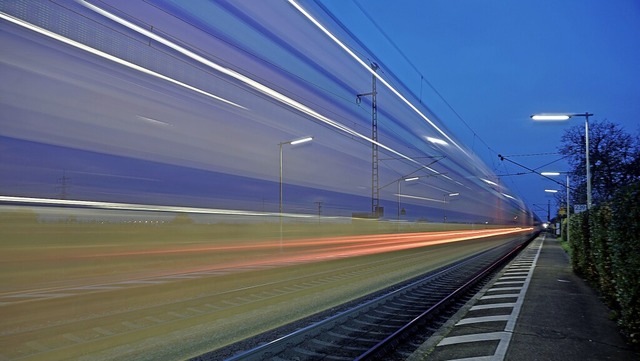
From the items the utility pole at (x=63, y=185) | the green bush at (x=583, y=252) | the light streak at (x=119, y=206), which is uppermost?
the utility pole at (x=63, y=185)

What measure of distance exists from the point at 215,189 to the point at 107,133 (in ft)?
5.77

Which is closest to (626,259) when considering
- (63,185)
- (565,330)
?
(565,330)

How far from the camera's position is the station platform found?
19.4 ft

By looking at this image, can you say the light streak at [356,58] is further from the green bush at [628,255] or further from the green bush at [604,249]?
the green bush at [604,249]

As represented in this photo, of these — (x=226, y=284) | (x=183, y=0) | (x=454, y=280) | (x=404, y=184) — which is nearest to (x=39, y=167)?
(x=183, y=0)

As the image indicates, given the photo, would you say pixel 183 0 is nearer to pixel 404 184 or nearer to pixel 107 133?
pixel 107 133

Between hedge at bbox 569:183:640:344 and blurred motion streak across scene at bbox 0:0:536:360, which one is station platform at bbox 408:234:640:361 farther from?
blurred motion streak across scene at bbox 0:0:536:360

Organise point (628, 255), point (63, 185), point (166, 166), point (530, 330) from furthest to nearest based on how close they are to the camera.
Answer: point (530, 330)
point (628, 255)
point (166, 166)
point (63, 185)

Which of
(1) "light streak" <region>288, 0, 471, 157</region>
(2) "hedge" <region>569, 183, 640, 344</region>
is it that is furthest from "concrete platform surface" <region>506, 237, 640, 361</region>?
(1) "light streak" <region>288, 0, 471, 157</region>

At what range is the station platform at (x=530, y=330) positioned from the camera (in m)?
5.90

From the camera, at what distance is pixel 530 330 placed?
23.2ft

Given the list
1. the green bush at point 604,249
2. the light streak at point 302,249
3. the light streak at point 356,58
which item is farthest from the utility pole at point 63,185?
the green bush at point 604,249

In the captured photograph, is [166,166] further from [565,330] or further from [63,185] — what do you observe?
[565,330]

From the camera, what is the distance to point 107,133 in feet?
16.0
